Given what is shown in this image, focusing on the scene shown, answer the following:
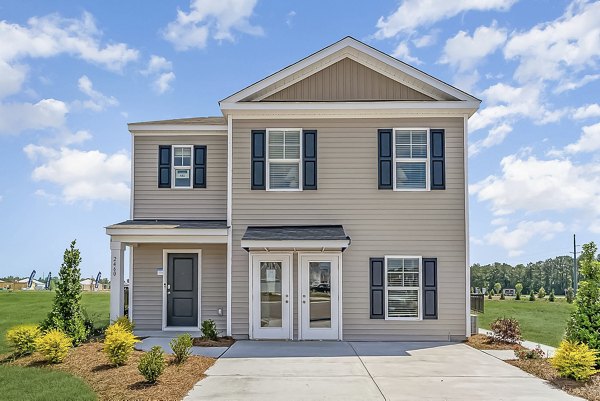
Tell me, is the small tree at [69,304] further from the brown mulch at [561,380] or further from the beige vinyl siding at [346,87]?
the brown mulch at [561,380]

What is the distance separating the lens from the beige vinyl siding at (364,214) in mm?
14211

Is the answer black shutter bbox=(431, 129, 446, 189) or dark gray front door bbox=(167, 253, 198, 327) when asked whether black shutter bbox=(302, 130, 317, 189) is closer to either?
black shutter bbox=(431, 129, 446, 189)

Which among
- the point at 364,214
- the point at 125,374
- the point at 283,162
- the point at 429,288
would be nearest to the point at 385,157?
the point at 364,214

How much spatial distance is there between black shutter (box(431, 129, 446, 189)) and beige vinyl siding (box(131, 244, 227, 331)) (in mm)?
6063

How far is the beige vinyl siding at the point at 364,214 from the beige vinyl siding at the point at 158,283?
127 cm

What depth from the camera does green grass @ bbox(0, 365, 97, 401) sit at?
8.48 metres

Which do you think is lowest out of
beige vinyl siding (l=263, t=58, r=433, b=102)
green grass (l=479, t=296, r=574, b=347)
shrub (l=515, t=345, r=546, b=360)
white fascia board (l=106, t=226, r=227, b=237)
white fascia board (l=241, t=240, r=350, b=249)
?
green grass (l=479, t=296, r=574, b=347)

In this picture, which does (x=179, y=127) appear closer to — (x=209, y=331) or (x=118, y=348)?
(x=209, y=331)

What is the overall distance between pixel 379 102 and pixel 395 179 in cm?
203

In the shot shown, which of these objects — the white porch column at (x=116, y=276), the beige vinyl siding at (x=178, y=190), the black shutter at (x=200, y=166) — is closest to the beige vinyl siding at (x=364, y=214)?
the beige vinyl siding at (x=178, y=190)

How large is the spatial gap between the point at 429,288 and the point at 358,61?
6.26 m

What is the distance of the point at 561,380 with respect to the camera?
9906mm

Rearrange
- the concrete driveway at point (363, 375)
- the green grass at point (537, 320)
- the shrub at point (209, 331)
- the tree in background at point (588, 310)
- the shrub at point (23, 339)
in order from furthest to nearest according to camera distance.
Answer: the green grass at point (537, 320)
the shrub at point (209, 331)
the shrub at point (23, 339)
the tree in background at point (588, 310)
the concrete driveway at point (363, 375)

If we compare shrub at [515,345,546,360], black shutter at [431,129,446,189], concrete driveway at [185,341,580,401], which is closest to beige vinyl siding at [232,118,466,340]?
black shutter at [431,129,446,189]
